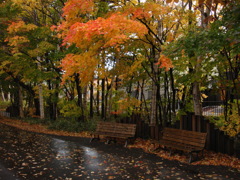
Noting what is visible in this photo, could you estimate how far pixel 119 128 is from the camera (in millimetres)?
9555

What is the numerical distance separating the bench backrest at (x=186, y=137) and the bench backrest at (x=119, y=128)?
1640 millimetres

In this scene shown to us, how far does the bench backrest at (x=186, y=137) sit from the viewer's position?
6.85m

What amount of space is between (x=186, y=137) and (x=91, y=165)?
3214mm

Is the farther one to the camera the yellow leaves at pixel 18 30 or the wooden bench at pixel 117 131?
the yellow leaves at pixel 18 30

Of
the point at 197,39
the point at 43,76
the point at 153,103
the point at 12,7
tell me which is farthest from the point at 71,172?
the point at 12,7

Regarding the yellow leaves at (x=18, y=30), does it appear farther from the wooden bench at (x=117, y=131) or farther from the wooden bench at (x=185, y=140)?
the wooden bench at (x=185, y=140)

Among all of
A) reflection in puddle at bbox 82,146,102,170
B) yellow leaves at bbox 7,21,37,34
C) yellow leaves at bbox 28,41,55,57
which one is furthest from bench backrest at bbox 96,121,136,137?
yellow leaves at bbox 7,21,37,34

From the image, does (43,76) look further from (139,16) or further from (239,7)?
(239,7)

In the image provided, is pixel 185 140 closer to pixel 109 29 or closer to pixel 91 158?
pixel 91 158

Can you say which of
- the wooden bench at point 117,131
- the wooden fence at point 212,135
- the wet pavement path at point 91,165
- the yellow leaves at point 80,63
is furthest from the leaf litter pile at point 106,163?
the yellow leaves at point 80,63

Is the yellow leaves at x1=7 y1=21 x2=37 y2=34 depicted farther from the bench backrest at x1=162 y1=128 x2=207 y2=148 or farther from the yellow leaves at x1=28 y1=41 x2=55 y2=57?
the bench backrest at x1=162 y1=128 x2=207 y2=148

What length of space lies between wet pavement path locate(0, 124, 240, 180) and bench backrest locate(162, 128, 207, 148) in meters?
0.83

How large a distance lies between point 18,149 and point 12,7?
32.0 ft

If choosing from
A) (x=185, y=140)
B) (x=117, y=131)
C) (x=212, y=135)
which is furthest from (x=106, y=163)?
(x=212, y=135)
